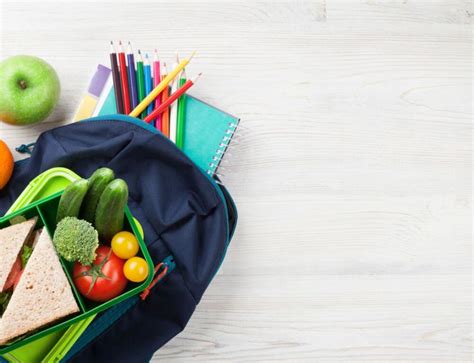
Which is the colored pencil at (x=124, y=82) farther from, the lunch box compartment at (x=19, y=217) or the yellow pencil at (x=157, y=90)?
the lunch box compartment at (x=19, y=217)

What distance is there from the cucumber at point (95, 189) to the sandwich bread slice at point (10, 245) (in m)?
0.07

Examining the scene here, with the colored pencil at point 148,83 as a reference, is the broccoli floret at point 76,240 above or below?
→ below

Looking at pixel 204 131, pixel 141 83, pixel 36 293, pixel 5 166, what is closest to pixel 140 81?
pixel 141 83

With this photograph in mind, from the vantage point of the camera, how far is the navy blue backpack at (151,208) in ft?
2.25

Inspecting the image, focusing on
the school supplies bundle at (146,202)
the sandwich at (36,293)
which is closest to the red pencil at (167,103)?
the school supplies bundle at (146,202)

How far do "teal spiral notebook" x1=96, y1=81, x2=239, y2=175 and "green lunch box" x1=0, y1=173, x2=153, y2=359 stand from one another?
198 millimetres

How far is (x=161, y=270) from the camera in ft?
2.23

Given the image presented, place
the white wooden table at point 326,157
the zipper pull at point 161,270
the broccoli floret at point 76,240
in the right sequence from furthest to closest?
the white wooden table at point 326,157, the zipper pull at point 161,270, the broccoli floret at point 76,240

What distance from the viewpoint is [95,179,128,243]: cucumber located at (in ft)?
1.77

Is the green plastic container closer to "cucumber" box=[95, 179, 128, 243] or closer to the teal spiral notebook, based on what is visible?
"cucumber" box=[95, 179, 128, 243]

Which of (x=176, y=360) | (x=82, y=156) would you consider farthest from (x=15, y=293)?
(x=176, y=360)

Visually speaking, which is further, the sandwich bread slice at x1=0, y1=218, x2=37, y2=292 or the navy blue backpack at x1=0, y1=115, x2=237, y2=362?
the navy blue backpack at x1=0, y1=115, x2=237, y2=362

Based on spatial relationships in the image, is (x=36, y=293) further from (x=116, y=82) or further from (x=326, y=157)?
(x=326, y=157)

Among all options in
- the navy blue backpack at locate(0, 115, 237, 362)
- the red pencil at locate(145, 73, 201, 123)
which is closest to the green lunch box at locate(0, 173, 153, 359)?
the navy blue backpack at locate(0, 115, 237, 362)
